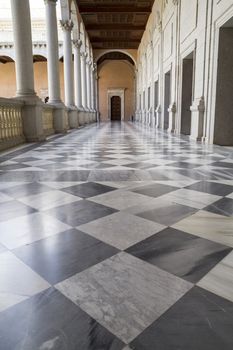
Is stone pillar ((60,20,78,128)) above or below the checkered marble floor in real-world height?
above

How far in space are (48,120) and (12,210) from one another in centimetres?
848

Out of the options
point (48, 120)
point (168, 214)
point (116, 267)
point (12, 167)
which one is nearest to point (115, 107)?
point (48, 120)

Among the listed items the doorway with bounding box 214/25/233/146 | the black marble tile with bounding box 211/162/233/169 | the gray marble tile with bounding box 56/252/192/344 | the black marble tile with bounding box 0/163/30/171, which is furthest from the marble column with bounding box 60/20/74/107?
the gray marble tile with bounding box 56/252/192/344

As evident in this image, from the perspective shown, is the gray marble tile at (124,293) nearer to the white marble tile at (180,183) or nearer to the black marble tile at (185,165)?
the white marble tile at (180,183)

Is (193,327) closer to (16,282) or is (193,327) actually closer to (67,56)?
(16,282)

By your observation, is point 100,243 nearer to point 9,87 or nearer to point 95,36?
point 95,36

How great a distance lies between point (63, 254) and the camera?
1.60 m

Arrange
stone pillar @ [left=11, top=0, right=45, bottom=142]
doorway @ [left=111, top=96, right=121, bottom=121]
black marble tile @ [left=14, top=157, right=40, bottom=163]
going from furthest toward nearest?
doorway @ [left=111, top=96, right=121, bottom=121] → stone pillar @ [left=11, top=0, right=45, bottom=142] → black marble tile @ [left=14, top=157, right=40, bottom=163]

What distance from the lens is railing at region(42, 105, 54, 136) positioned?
976 cm

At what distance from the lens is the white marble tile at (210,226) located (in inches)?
71.1

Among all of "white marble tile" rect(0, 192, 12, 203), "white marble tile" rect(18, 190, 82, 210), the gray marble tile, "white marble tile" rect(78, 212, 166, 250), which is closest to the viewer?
the gray marble tile

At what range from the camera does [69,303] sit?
1188mm

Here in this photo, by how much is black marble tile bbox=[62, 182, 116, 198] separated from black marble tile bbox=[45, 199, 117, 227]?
0.26 meters

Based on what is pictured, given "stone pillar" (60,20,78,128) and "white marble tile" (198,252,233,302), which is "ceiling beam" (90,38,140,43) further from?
"white marble tile" (198,252,233,302)
